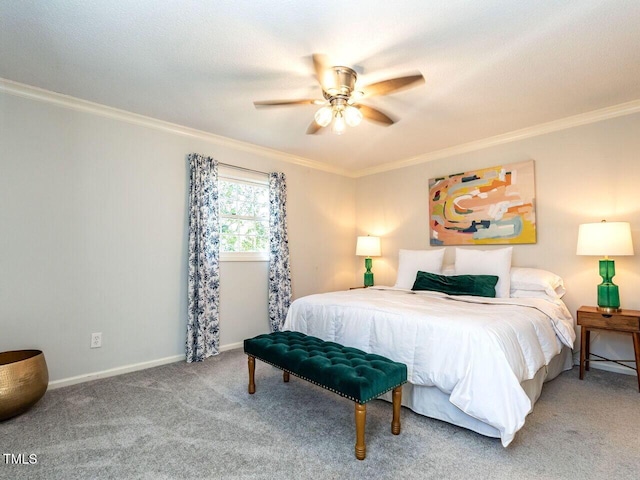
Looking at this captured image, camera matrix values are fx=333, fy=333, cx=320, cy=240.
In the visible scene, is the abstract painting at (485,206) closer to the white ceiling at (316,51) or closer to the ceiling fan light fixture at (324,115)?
the white ceiling at (316,51)

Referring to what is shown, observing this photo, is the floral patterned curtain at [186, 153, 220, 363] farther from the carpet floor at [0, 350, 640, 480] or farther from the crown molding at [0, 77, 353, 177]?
the carpet floor at [0, 350, 640, 480]

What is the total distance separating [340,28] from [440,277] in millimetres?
2574

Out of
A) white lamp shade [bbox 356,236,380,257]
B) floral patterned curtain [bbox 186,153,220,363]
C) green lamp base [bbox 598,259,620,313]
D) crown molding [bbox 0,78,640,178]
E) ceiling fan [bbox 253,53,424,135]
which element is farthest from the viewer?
white lamp shade [bbox 356,236,380,257]

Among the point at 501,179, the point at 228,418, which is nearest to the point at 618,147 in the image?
the point at 501,179

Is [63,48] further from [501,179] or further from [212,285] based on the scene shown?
[501,179]

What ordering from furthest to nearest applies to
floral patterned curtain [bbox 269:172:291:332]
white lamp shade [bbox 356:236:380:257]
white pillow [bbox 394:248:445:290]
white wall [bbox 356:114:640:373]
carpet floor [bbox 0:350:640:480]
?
white lamp shade [bbox 356:236:380:257]
floral patterned curtain [bbox 269:172:291:332]
white pillow [bbox 394:248:445:290]
white wall [bbox 356:114:640:373]
carpet floor [bbox 0:350:640:480]

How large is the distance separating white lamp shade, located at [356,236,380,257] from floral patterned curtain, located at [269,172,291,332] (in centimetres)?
118

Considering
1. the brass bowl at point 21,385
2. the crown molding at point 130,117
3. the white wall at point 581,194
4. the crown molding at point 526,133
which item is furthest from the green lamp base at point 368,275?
the brass bowl at point 21,385

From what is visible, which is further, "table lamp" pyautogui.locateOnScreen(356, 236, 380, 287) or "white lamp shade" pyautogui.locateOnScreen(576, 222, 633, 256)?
"table lamp" pyautogui.locateOnScreen(356, 236, 380, 287)

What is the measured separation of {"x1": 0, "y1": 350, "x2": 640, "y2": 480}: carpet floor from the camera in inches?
65.7

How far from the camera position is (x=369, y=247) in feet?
15.9

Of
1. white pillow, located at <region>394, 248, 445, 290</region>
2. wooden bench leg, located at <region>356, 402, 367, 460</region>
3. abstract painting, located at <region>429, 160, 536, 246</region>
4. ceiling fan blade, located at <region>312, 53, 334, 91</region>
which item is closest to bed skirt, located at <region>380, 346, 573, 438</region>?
wooden bench leg, located at <region>356, 402, 367, 460</region>

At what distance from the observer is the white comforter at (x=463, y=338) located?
1.84 metres

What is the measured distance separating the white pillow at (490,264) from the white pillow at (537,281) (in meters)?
0.10
